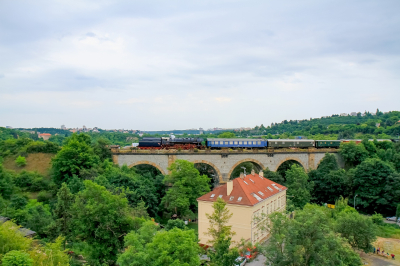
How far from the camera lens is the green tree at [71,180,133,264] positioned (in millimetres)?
23312

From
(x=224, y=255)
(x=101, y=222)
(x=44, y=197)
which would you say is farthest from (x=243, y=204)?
(x=44, y=197)

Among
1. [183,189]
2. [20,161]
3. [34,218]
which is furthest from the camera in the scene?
[20,161]

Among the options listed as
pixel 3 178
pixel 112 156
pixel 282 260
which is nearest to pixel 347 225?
pixel 282 260

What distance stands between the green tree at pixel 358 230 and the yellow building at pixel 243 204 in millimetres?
7032

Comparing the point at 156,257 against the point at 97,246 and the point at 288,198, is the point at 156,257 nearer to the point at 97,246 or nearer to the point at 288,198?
the point at 97,246

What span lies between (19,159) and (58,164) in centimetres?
1020

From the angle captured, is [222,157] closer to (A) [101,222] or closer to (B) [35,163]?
(A) [101,222]

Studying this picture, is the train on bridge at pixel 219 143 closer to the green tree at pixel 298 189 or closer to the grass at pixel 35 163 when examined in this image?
the green tree at pixel 298 189

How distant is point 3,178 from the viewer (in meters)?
35.8

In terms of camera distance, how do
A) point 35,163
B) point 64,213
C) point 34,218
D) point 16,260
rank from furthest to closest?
point 35,163 → point 34,218 → point 64,213 → point 16,260

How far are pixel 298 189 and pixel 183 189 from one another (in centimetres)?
1640

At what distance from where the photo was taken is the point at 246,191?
31.9 m

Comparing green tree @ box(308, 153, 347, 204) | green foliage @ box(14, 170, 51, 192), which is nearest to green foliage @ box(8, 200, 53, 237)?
green foliage @ box(14, 170, 51, 192)

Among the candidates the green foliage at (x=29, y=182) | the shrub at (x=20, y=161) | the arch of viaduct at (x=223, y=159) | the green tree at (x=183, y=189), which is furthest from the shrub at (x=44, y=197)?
the green tree at (x=183, y=189)
